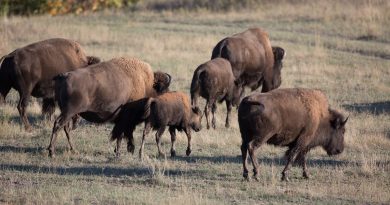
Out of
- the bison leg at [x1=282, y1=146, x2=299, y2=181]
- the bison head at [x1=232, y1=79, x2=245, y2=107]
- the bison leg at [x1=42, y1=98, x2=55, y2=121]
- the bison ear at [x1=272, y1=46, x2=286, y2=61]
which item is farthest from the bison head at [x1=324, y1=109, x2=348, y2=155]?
the bison ear at [x1=272, y1=46, x2=286, y2=61]

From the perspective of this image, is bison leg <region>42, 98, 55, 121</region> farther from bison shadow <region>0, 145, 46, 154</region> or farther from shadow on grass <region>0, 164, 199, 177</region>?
shadow on grass <region>0, 164, 199, 177</region>

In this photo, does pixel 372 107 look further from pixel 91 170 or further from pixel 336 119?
pixel 91 170

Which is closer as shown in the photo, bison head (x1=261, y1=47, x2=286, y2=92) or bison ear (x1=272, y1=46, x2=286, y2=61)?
bison head (x1=261, y1=47, x2=286, y2=92)

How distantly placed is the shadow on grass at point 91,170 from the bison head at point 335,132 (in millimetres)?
2095

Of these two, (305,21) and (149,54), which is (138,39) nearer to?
(149,54)

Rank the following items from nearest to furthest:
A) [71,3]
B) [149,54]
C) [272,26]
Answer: [149,54], [272,26], [71,3]

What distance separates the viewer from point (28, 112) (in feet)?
54.0

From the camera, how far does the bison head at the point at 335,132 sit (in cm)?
1200

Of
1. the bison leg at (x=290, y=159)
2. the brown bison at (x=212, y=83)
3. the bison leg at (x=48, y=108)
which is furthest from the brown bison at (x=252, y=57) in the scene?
the bison leg at (x=290, y=159)

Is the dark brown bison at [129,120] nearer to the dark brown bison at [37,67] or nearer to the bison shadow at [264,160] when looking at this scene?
the bison shadow at [264,160]

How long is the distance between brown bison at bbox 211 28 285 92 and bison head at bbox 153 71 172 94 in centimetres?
291

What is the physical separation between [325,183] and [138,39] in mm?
16244

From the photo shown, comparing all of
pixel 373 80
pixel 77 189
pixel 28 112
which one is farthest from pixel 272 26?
pixel 77 189

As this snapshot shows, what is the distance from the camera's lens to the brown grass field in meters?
10.3
